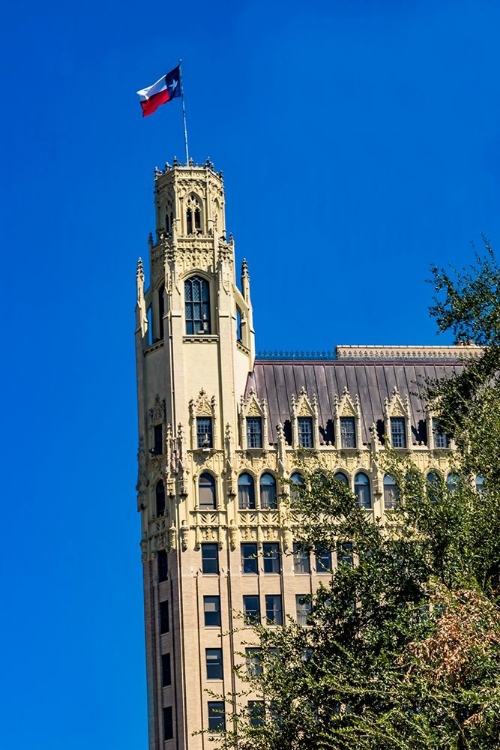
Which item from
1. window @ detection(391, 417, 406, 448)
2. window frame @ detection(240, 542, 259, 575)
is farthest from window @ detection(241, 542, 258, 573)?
window @ detection(391, 417, 406, 448)

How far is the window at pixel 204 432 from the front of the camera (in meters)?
134

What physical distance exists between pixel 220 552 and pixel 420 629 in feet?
228

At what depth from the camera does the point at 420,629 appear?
6316 centimetres

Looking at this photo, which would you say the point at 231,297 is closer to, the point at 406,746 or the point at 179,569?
the point at 179,569

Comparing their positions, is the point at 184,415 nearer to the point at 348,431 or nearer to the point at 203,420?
the point at 203,420

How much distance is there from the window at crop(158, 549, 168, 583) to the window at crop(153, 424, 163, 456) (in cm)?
651

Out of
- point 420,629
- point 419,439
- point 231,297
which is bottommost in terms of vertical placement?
point 420,629

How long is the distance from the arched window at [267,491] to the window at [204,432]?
412 cm

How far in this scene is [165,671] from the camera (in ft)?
429

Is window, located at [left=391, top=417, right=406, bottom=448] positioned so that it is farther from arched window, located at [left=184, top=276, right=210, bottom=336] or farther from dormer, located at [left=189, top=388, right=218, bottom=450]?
arched window, located at [left=184, top=276, right=210, bottom=336]

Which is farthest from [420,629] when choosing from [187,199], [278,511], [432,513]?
[187,199]

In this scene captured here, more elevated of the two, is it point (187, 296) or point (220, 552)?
point (187, 296)

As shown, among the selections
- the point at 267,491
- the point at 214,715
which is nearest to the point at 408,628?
the point at 214,715

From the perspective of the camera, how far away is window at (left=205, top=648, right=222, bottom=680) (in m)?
129
